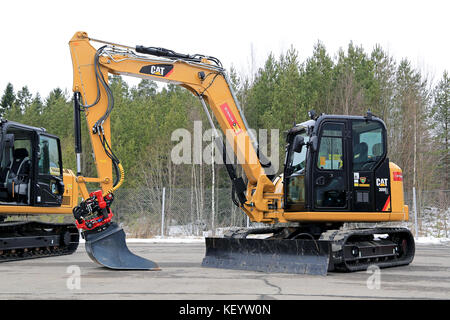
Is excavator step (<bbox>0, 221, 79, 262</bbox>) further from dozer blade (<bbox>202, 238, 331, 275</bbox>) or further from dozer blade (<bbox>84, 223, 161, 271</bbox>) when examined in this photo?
dozer blade (<bbox>202, 238, 331, 275</bbox>)

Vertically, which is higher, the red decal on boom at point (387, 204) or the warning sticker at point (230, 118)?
the warning sticker at point (230, 118)

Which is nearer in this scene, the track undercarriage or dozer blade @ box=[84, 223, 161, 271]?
the track undercarriage

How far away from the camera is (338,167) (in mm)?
9758

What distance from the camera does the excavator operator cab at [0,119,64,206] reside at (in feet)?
38.8

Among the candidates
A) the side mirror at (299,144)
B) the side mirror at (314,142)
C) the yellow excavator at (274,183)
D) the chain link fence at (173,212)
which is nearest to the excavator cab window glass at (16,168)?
the yellow excavator at (274,183)

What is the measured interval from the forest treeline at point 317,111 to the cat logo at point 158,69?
52.2ft

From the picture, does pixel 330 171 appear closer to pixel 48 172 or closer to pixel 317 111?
pixel 48 172

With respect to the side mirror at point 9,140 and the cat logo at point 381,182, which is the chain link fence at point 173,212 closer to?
the side mirror at point 9,140

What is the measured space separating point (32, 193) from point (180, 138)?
1760 centimetres

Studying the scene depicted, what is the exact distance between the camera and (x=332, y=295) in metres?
6.42

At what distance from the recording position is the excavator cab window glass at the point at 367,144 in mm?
9969

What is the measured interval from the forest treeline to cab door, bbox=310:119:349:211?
51.2 ft

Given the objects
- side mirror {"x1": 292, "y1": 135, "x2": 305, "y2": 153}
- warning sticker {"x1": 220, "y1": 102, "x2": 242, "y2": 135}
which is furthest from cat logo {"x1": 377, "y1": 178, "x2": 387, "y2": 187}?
warning sticker {"x1": 220, "y1": 102, "x2": 242, "y2": 135}
